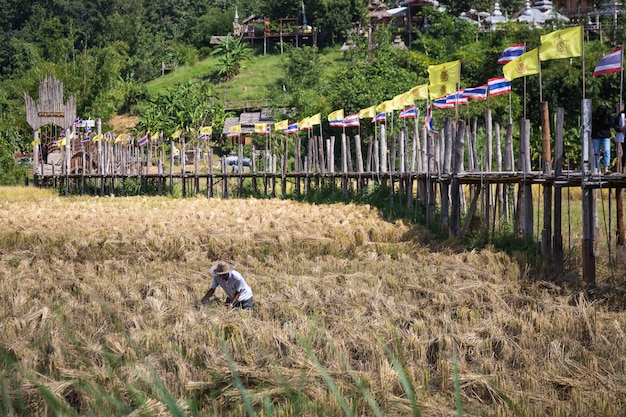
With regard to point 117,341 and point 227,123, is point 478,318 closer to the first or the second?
point 117,341

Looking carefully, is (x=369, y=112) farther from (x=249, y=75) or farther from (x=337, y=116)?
(x=249, y=75)

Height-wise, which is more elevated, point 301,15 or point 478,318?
point 301,15

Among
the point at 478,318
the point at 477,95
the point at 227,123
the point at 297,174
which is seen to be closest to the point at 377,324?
the point at 478,318

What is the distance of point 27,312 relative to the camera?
34.0ft

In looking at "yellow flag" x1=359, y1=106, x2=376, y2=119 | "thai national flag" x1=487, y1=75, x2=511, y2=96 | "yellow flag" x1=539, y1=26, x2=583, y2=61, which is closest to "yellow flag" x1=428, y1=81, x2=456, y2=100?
"thai national flag" x1=487, y1=75, x2=511, y2=96

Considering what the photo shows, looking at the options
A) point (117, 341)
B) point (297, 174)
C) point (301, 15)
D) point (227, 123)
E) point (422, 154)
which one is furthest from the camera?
point (301, 15)

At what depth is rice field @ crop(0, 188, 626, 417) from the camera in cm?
586

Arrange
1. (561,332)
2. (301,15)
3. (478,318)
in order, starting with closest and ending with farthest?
(561,332)
(478,318)
(301,15)

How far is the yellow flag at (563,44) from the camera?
14.6m

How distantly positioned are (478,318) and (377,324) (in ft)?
4.44

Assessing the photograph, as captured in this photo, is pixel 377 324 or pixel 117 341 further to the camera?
pixel 377 324

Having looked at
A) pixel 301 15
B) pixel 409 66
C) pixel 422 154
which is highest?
pixel 301 15

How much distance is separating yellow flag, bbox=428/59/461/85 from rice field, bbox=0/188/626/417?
11.4 ft

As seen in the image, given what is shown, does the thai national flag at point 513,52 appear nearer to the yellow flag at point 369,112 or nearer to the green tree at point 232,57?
the yellow flag at point 369,112
